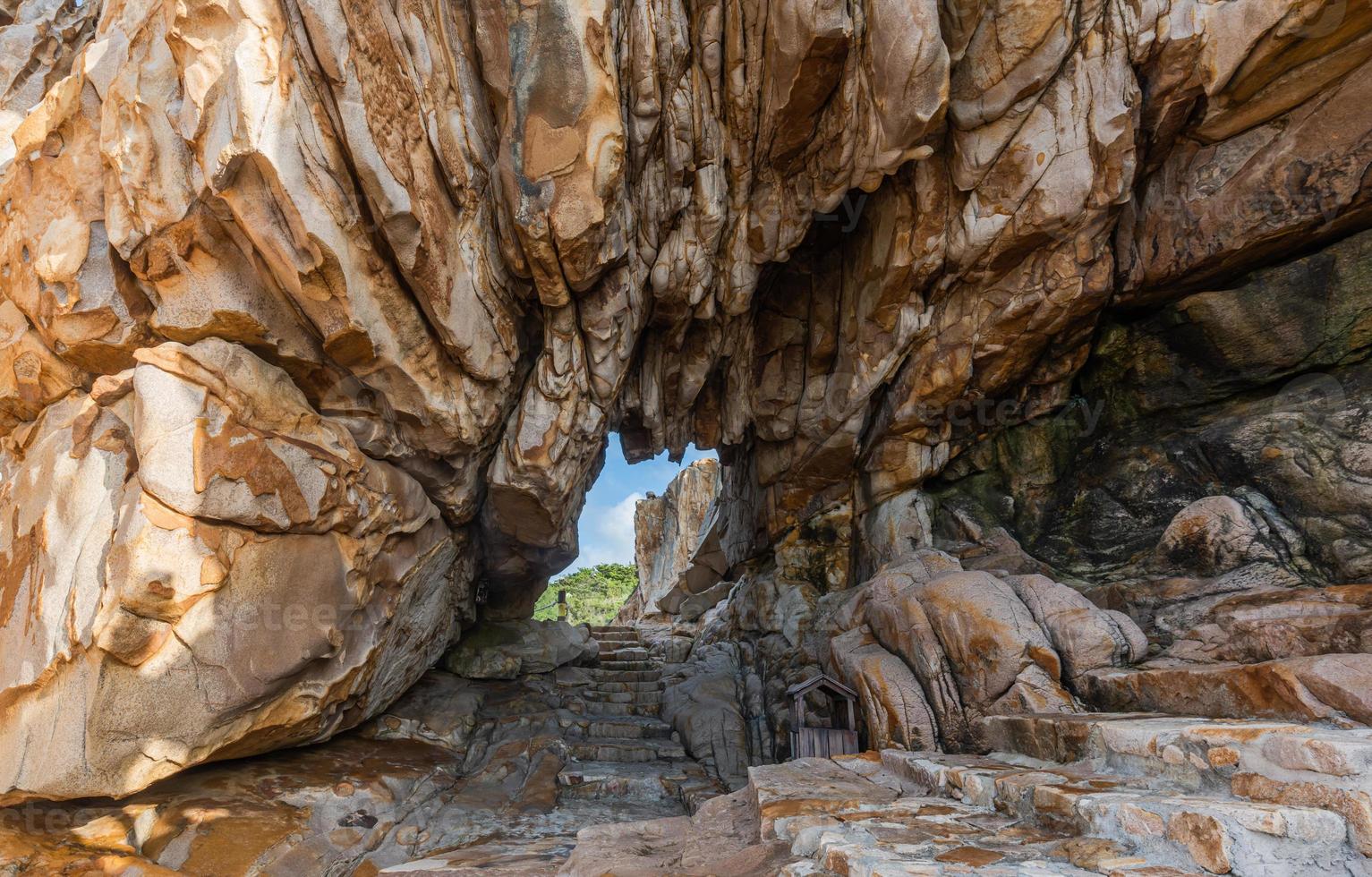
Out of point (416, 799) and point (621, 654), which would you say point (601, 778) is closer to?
point (416, 799)

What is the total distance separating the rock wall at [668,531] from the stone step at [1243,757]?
2400 cm

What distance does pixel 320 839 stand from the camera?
7539 millimetres

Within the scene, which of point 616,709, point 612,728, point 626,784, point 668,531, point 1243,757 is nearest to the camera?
point 1243,757

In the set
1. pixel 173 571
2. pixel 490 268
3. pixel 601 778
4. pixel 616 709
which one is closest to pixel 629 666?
pixel 616 709

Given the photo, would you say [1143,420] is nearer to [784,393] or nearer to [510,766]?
[784,393]

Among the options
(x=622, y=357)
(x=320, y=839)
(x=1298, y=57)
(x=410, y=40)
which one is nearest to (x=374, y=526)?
(x=320, y=839)

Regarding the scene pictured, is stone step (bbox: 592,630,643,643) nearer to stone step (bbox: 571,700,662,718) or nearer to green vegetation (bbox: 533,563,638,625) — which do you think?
stone step (bbox: 571,700,662,718)

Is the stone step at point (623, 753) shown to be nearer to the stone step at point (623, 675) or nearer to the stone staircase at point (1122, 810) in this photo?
the stone step at point (623, 675)

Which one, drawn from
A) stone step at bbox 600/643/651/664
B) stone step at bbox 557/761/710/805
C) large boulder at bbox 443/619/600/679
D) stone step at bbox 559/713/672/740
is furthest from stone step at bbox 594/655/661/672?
stone step at bbox 557/761/710/805

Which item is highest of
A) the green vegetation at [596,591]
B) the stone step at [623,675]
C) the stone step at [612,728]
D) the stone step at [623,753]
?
the green vegetation at [596,591]

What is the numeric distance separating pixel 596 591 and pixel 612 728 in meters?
24.1

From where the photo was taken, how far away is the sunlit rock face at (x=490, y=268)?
6883 mm

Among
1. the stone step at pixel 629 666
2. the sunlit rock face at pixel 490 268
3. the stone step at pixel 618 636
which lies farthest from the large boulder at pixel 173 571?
the stone step at pixel 618 636

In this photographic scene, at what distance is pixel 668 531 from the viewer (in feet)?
106
